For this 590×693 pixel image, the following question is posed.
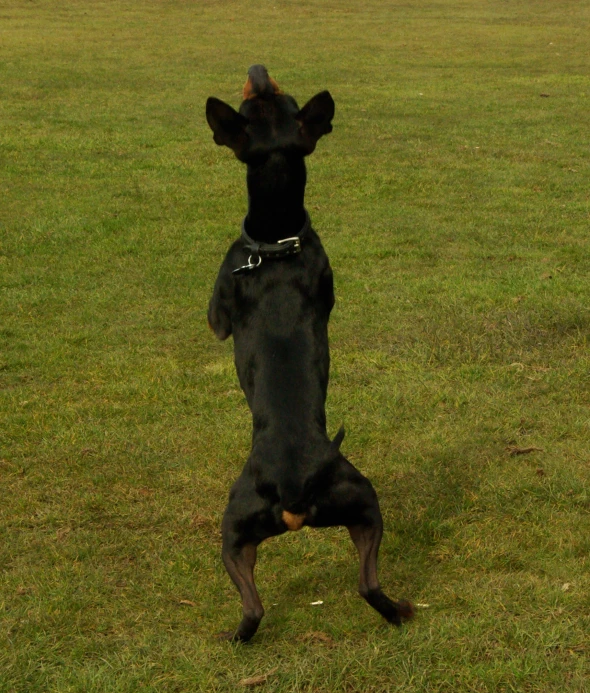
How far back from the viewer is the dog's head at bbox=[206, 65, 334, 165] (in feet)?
15.6

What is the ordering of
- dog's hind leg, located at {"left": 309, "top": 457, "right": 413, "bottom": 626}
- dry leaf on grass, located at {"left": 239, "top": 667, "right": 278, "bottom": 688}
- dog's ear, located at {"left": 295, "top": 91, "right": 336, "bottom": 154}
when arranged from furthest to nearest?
dog's ear, located at {"left": 295, "top": 91, "right": 336, "bottom": 154} < dog's hind leg, located at {"left": 309, "top": 457, "right": 413, "bottom": 626} < dry leaf on grass, located at {"left": 239, "top": 667, "right": 278, "bottom": 688}

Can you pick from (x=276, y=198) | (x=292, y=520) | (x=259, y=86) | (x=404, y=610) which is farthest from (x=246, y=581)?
(x=259, y=86)

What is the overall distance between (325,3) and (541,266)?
26977 mm

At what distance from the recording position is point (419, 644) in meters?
4.43

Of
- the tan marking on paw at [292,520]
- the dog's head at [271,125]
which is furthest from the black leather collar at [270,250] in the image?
the tan marking on paw at [292,520]

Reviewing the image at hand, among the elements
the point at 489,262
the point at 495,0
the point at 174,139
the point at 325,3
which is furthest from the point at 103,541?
the point at 495,0

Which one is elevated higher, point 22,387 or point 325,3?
point 325,3

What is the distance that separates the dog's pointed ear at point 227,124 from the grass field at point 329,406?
2170 millimetres

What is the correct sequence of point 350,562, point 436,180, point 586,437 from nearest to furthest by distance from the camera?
point 350,562
point 586,437
point 436,180

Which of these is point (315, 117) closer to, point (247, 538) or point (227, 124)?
point (227, 124)

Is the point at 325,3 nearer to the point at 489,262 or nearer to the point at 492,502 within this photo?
the point at 489,262

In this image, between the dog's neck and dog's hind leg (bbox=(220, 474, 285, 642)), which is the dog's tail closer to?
dog's hind leg (bbox=(220, 474, 285, 642))

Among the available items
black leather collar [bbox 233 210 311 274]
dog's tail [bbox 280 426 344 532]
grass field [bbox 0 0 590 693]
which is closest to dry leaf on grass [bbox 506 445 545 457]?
grass field [bbox 0 0 590 693]

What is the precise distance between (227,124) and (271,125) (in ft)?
0.78
